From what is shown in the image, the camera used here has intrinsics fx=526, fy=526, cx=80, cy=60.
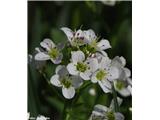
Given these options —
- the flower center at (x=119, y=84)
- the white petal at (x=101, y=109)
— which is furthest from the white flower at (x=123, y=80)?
the white petal at (x=101, y=109)

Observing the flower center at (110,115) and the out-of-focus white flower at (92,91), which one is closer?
the flower center at (110,115)

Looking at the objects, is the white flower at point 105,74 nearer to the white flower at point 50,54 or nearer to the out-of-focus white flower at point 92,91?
the white flower at point 50,54

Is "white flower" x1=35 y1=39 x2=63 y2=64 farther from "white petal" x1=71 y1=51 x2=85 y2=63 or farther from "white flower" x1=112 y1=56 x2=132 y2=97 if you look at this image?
"white flower" x1=112 y1=56 x2=132 y2=97

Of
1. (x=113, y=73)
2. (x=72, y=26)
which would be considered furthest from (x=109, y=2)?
(x=113, y=73)

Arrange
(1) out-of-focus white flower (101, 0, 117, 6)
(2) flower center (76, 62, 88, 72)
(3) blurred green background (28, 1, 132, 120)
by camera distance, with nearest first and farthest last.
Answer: (2) flower center (76, 62, 88, 72) → (3) blurred green background (28, 1, 132, 120) → (1) out-of-focus white flower (101, 0, 117, 6)

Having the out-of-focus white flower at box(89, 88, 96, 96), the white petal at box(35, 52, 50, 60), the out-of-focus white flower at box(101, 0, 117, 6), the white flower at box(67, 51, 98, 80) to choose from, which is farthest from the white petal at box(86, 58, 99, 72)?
the out-of-focus white flower at box(101, 0, 117, 6)
